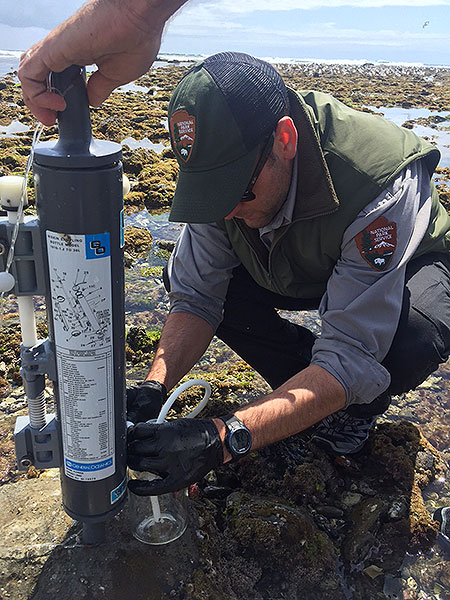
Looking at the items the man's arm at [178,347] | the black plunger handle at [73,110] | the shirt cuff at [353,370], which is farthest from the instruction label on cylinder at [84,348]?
the shirt cuff at [353,370]

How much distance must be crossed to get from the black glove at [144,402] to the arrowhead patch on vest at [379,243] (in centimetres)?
98

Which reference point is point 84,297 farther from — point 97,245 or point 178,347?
point 178,347

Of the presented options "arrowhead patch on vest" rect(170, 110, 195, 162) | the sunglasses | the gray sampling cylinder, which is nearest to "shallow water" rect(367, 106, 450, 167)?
the sunglasses

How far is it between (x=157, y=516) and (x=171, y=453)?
0.34 meters

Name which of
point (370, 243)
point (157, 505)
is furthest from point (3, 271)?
point (370, 243)

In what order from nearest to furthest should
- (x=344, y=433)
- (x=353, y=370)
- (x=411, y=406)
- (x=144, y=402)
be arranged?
(x=353, y=370)
(x=144, y=402)
(x=344, y=433)
(x=411, y=406)

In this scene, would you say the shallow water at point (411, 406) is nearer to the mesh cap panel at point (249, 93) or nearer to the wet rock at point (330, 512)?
the wet rock at point (330, 512)

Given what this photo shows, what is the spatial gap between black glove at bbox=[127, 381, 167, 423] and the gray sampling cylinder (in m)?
0.32

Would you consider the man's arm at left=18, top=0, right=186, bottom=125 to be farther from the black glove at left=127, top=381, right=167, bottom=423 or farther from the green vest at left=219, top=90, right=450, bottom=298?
the black glove at left=127, top=381, right=167, bottom=423

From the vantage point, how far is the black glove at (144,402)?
222 centimetres

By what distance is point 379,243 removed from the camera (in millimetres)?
2145

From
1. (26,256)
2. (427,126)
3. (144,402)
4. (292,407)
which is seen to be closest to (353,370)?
(292,407)

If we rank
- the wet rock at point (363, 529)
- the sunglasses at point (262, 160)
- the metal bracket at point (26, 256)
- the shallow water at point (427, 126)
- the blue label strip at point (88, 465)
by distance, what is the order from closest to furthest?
1. the metal bracket at point (26, 256)
2. the blue label strip at point (88, 465)
3. the sunglasses at point (262, 160)
4. the wet rock at point (363, 529)
5. the shallow water at point (427, 126)

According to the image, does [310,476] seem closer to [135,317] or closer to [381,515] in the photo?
[381,515]
